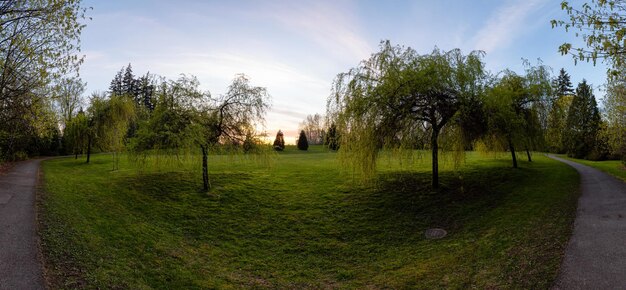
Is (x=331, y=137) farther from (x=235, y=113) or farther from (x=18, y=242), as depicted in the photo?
(x=18, y=242)

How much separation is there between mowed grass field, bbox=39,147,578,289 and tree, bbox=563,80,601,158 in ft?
81.7

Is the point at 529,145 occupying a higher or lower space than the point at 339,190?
higher

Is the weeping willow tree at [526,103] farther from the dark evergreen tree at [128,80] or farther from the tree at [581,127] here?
the dark evergreen tree at [128,80]

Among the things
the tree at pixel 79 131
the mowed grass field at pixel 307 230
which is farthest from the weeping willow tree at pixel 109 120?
the mowed grass field at pixel 307 230

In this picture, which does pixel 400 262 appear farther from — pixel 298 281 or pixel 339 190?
pixel 339 190

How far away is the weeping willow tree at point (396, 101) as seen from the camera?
16.5 meters

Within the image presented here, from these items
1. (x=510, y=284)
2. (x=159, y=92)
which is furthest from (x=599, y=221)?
(x=159, y=92)

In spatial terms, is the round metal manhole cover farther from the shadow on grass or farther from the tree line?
the tree line

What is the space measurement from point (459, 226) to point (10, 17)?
66.5 feet

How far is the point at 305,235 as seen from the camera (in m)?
14.7

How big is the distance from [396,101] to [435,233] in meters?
6.48

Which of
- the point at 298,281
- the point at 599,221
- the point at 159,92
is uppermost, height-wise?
the point at 159,92

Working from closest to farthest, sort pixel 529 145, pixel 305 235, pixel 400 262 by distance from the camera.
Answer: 1. pixel 400 262
2. pixel 305 235
3. pixel 529 145

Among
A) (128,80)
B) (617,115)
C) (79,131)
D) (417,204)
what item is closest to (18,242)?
(417,204)
